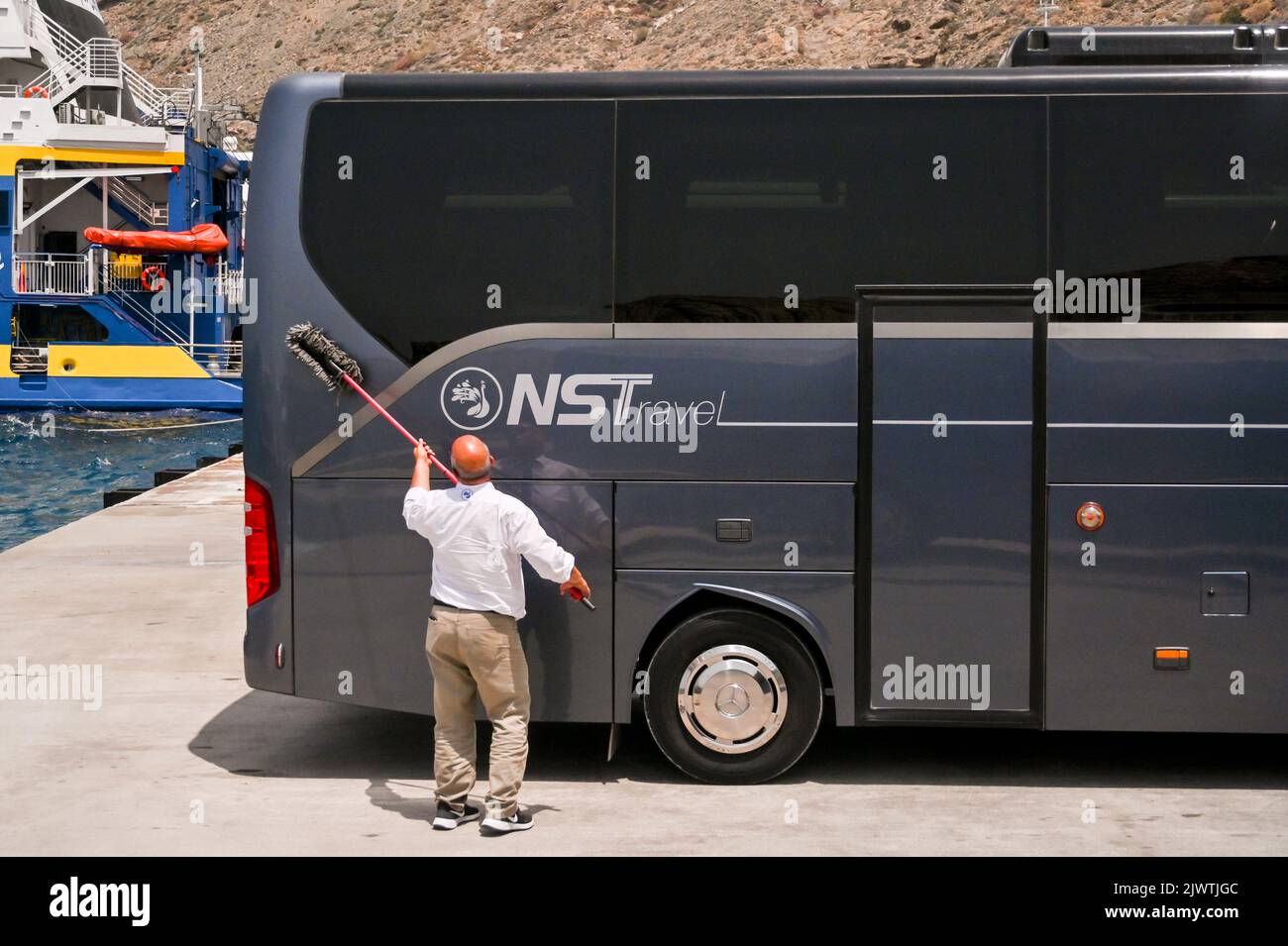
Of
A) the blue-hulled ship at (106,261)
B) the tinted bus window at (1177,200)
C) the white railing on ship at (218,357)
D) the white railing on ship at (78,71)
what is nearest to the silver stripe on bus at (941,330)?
the tinted bus window at (1177,200)

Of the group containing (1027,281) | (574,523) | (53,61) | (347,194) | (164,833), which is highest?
(53,61)

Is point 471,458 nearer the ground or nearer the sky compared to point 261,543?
nearer the sky

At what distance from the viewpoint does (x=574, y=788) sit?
300 inches

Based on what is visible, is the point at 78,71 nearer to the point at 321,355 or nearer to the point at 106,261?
the point at 106,261

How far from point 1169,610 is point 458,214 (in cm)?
399

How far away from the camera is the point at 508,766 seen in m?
6.73

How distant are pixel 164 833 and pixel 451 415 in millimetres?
2356

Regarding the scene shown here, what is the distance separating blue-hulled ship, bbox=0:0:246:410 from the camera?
39.2 m

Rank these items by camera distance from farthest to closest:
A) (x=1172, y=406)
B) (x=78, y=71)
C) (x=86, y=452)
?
(x=78, y=71)
(x=86, y=452)
(x=1172, y=406)

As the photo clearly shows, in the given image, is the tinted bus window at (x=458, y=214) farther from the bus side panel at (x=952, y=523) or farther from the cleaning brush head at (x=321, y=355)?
the bus side panel at (x=952, y=523)

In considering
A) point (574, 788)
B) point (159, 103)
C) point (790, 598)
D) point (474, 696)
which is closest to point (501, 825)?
point (474, 696)

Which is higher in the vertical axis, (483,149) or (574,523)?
(483,149)
